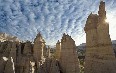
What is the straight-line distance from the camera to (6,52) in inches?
1710

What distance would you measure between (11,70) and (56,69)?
7.77 m

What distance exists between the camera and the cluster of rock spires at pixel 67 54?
2153 centimetres

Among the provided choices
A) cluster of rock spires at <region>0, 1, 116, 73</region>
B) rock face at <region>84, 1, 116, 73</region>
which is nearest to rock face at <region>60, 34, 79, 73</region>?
cluster of rock spires at <region>0, 1, 116, 73</region>

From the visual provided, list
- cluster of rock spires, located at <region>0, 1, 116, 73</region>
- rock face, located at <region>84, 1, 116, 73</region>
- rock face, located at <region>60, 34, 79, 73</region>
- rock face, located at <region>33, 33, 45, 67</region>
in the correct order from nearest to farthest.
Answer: rock face, located at <region>84, 1, 116, 73</region> < cluster of rock spires, located at <region>0, 1, 116, 73</region> < rock face, located at <region>60, 34, 79, 73</region> < rock face, located at <region>33, 33, 45, 67</region>

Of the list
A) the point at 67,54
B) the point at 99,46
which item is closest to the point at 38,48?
the point at 67,54

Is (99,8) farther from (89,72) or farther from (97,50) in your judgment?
(89,72)

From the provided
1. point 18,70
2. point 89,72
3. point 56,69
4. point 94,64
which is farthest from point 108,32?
point 18,70

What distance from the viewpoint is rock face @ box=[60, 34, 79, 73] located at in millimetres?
32781

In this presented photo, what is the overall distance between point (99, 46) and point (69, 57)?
11.1 m

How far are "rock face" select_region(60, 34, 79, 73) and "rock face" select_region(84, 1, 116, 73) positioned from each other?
733 centimetres

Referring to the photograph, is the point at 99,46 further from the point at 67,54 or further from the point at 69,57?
the point at 67,54

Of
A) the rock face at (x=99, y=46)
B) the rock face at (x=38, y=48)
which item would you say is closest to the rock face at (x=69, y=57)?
the rock face at (x=38, y=48)

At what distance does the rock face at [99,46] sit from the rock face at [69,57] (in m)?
7.33

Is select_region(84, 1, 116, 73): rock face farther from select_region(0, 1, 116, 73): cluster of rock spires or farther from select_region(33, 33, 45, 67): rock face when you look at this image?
select_region(33, 33, 45, 67): rock face
